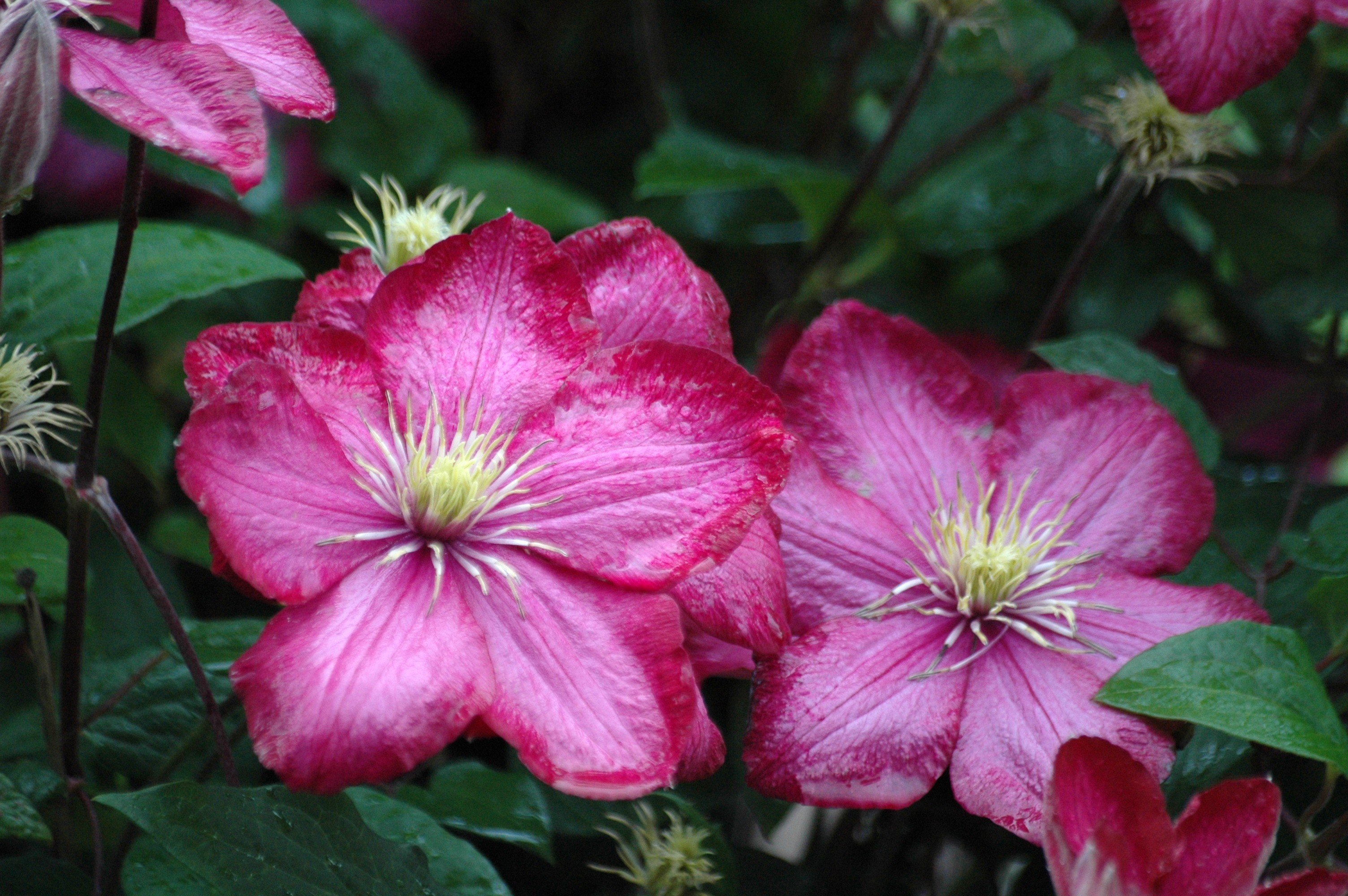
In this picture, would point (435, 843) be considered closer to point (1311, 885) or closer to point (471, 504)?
point (471, 504)

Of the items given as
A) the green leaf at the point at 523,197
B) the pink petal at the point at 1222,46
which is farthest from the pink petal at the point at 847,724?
the green leaf at the point at 523,197

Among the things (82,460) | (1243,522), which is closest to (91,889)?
(82,460)

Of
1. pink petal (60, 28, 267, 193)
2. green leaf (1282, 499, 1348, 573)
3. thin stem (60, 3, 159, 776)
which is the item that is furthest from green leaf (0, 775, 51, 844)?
green leaf (1282, 499, 1348, 573)

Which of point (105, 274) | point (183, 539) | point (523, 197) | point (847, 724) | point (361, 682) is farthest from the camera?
point (523, 197)

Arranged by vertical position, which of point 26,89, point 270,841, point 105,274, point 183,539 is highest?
point 26,89

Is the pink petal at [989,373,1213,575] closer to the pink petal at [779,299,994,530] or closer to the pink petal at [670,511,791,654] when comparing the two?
the pink petal at [779,299,994,530]

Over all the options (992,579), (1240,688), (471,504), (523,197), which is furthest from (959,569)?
(523,197)

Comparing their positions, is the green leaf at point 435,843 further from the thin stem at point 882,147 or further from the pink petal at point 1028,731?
the thin stem at point 882,147
